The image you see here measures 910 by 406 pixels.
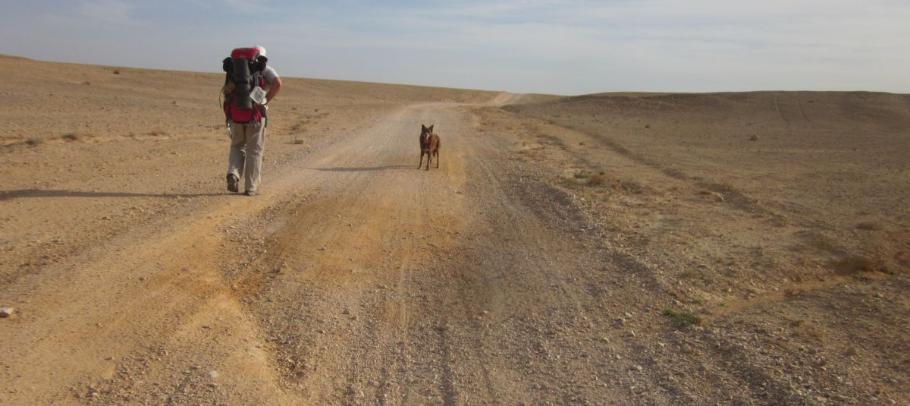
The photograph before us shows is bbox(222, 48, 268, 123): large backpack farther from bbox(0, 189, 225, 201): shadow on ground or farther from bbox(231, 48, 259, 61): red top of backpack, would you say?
bbox(0, 189, 225, 201): shadow on ground

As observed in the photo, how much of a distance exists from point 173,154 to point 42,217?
261 inches

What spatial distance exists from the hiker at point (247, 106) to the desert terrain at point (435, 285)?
389mm

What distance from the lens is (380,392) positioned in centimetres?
423

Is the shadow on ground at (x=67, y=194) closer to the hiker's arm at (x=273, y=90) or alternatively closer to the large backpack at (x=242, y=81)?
the large backpack at (x=242, y=81)

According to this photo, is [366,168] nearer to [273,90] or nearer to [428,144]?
[428,144]

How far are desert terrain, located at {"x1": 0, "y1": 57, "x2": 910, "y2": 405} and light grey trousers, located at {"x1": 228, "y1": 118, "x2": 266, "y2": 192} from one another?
35cm

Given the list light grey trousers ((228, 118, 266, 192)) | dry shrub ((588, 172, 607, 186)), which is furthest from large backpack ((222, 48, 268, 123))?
dry shrub ((588, 172, 607, 186))

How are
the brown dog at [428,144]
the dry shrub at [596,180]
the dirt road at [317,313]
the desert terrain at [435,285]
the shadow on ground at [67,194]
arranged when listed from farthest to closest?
the brown dog at [428,144] < the dry shrub at [596,180] < the shadow on ground at [67,194] < the desert terrain at [435,285] < the dirt road at [317,313]

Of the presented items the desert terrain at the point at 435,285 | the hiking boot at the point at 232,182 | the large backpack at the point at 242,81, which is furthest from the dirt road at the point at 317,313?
the large backpack at the point at 242,81

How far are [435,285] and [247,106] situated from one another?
14.3 feet

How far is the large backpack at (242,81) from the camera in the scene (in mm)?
9047

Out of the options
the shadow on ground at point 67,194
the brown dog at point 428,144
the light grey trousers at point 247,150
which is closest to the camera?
the shadow on ground at point 67,194

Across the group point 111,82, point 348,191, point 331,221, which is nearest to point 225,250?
point 331,221

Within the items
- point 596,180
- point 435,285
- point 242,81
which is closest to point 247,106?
point 242,81
